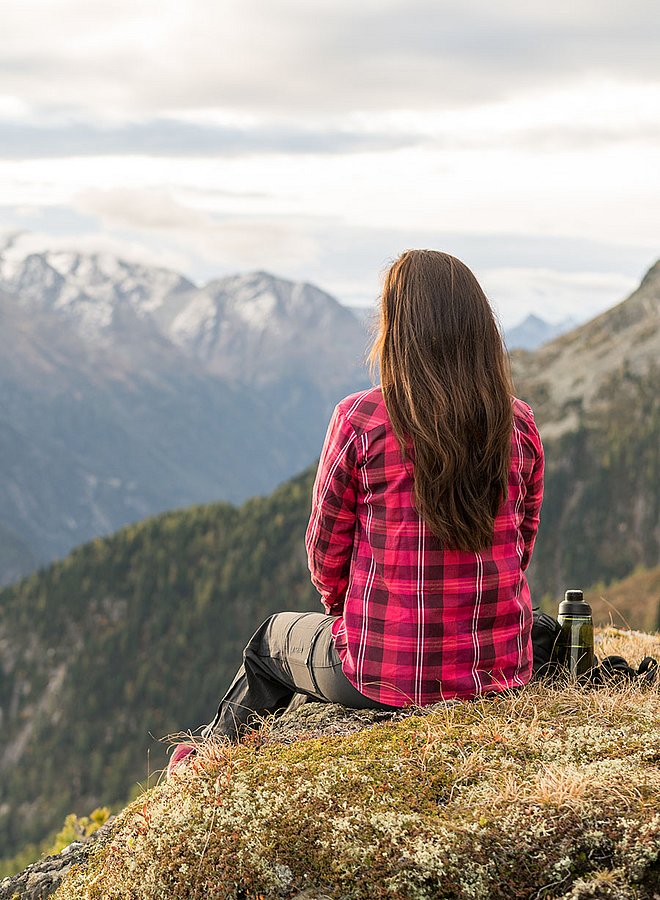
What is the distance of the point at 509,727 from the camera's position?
5773 mm

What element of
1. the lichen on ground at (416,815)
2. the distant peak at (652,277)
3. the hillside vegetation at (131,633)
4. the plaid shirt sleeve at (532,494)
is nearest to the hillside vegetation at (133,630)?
the hillside vegetation at (131,633)

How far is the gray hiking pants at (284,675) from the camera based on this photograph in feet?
21.3

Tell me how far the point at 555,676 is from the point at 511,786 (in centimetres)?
244

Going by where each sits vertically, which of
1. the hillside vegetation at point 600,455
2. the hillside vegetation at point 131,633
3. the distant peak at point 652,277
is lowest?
the hillside vegetation at point 131,633

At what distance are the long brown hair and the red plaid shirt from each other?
0.17 metres

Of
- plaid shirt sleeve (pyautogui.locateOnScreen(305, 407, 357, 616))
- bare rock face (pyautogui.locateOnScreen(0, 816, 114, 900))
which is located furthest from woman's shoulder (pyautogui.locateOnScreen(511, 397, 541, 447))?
bare rock face (pyautogui.locateOnScreen(0, 816, 114, 900))

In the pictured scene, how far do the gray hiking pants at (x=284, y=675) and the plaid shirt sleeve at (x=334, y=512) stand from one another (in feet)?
1.28

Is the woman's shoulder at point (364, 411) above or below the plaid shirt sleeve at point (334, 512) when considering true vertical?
above

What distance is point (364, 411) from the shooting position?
5.97 meters

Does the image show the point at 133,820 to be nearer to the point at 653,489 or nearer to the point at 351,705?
the point at 351,705

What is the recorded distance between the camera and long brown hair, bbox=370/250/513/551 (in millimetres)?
5754

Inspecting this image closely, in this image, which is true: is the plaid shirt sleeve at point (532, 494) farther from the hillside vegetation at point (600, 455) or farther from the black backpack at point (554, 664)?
the hillside vegetation at point (600, 455)

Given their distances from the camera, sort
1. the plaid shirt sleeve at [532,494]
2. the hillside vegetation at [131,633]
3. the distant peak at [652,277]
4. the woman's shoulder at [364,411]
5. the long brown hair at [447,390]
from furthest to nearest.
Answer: the distant peak at [652,277] < the hillside vegetation at [131,633] < the plaid shirt sleeve at [532,494] < the woman's shoulder at [364,411] < the long brown hair at [447,390]

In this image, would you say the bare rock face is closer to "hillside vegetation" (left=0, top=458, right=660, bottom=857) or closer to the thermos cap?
the thermos cap
